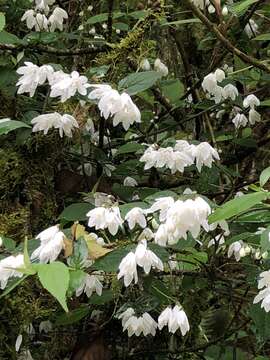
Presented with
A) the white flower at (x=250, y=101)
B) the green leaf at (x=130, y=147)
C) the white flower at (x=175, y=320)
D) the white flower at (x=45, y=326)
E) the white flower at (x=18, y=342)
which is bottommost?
the white flower at (x=45, y=326)

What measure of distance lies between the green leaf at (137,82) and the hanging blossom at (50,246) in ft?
1.16

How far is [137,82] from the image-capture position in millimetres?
1415

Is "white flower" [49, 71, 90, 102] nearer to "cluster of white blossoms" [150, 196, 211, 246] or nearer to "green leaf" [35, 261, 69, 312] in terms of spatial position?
"cluster of white blossoms" [150, 196, 211, 246]

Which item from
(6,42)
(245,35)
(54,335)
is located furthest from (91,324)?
(245,35)

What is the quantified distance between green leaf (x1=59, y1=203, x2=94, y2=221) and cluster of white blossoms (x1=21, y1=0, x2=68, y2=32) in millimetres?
556

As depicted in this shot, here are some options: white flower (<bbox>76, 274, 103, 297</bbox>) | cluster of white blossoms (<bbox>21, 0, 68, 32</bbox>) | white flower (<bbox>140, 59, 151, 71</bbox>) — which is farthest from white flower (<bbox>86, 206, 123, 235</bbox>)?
cluster of white blossoms (<bbox>21, 0, 68, 32</bbox>)

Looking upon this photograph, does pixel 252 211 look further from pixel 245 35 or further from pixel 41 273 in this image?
pixel 245 35

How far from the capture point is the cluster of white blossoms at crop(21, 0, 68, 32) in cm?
177

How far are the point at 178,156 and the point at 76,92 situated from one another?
0.27 metres

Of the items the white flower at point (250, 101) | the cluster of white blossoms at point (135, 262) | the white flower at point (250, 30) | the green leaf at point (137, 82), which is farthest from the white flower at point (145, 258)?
the white flower at point (250, 30)

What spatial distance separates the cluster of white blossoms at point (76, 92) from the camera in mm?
1292

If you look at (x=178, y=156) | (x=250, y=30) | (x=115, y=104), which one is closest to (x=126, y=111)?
→ (x=115, y=104)

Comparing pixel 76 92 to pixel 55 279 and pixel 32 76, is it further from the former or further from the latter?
pixel 55 279

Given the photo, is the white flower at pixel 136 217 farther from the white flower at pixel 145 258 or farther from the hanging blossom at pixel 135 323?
the hanging blossom at pixel 135 323
